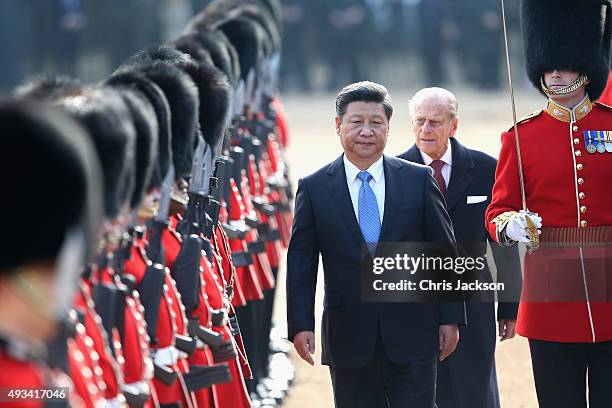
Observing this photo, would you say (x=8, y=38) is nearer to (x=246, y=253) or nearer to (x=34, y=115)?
(x=246, y=253)

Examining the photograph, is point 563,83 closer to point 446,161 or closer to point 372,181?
point 372,181

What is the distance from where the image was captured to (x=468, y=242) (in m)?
5.51

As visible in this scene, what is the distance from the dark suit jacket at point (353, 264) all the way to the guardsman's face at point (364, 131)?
0.17ft

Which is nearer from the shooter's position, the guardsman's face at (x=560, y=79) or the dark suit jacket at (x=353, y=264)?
the dark suit jacket at (x=353, y=264)

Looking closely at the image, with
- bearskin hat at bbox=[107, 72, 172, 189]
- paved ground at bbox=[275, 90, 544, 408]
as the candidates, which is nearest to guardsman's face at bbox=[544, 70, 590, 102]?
bearskin hat at bbox=[107, 72, 172, 189]

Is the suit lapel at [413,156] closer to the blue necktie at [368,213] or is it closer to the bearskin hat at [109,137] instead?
the blue necktie at [368,213]

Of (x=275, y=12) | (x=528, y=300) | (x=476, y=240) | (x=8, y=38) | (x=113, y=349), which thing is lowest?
(x=113, y=349)

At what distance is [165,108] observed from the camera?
4.55m

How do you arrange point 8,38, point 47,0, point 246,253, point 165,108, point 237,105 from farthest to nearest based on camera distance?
point 47,0, point 8,38, point 237,105, point 246,253, point 165,108

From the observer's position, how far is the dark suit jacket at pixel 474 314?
17.7 ft

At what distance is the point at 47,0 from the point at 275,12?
1419cm

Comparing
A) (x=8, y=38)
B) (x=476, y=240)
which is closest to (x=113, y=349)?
(x=476, y=240)

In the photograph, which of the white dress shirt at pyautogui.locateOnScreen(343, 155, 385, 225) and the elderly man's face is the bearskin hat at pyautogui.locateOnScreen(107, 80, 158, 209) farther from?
the elderly man's face

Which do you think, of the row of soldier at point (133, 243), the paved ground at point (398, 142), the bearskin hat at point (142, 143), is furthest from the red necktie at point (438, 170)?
the bearskin hat at point (142, 143)
